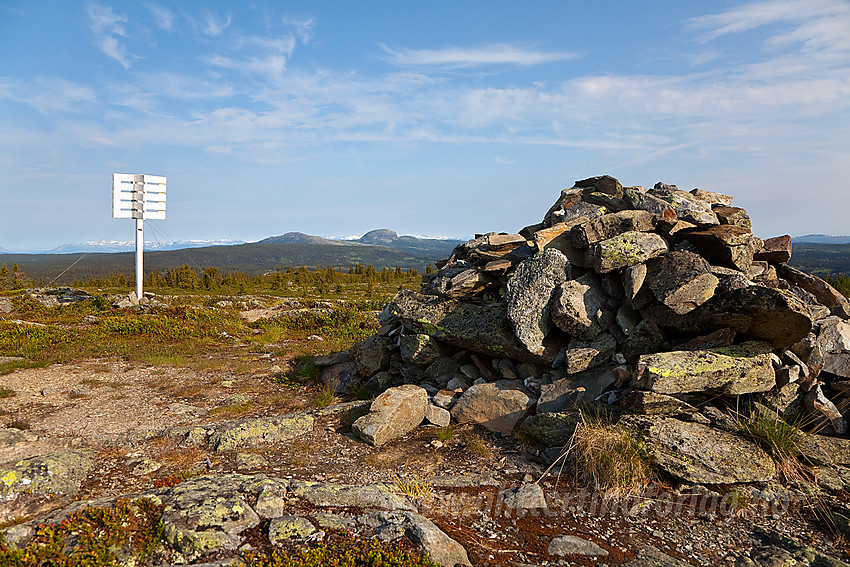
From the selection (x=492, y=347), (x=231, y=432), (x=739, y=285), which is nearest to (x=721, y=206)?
(x=739, y=285)

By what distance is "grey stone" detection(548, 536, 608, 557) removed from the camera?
211 inches

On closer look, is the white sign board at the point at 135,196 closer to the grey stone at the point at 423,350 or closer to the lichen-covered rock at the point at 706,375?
the grey stone at the point at 423,350

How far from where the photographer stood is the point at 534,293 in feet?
32.8

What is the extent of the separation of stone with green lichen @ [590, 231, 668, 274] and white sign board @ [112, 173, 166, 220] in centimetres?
2980

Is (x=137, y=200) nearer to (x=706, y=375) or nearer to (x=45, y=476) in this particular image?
(x=45, y=476)

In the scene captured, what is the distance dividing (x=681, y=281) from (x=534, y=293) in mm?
2689

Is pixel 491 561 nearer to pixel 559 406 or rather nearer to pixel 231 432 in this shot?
pixel 559 406

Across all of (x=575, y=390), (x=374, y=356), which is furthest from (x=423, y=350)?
(x=575, y=390)

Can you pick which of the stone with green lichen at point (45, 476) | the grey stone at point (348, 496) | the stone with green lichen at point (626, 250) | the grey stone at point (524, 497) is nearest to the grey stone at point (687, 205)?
the stone with green lichen at point (626, 250)

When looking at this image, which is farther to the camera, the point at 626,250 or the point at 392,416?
the point at 626,250

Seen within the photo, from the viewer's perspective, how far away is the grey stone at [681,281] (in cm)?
845

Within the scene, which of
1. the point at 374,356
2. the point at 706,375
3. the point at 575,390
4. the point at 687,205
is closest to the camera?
the point at 706,375

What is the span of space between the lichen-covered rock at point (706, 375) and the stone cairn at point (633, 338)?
2cm

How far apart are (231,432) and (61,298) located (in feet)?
105
